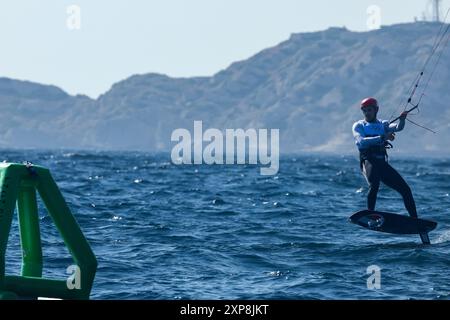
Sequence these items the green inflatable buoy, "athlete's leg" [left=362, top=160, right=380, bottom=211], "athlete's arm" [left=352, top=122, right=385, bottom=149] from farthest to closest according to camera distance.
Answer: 1. "athlete's leg" [left=362, top=160, right=380, bottom=211]
2. "athlete's arm" [left=352, top=122, right=385, bottom=149]
3. the green inflatable buoy

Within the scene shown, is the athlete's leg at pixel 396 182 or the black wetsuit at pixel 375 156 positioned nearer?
the black wetsuit at pixel 375 156

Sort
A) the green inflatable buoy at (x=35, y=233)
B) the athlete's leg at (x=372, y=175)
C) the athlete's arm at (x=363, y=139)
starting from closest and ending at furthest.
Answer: the green inflatable buoy at (x=35, y=233) → the athlete's arm at (x=363, y=139) → the athlete's leg at (x=372, y=175)

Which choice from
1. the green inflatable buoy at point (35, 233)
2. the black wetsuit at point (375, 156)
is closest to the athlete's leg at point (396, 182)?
the black wetsuit at point (375, 156)

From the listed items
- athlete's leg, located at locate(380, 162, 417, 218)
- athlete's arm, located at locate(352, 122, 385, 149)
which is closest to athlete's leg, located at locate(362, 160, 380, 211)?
athlete's leg, located at locate(380, 162, 417, 218)

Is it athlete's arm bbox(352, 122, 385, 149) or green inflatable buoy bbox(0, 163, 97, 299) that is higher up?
athlete's arm bbox(352, 122, 385, 149)

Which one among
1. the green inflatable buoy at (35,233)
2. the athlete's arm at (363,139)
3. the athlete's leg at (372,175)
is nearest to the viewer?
the green inflatable buoy at (35,233)

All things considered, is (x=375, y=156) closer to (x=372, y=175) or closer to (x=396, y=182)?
(x=372, y=175)

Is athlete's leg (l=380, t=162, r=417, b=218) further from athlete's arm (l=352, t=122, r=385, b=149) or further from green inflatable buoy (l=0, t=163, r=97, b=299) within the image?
green inflatable buoy (l=0, t=163, r=97, b=299)

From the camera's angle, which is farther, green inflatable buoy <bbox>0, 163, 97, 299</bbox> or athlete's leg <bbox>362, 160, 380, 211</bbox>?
athlete's leg <bbox>362, 160, 380, 211</bbox>

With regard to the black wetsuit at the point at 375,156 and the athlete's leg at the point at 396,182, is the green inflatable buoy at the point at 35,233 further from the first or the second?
the athlete's leg at the point at 396,182

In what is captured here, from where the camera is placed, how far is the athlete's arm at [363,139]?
18.9m

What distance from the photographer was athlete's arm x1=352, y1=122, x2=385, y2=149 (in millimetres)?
18906
